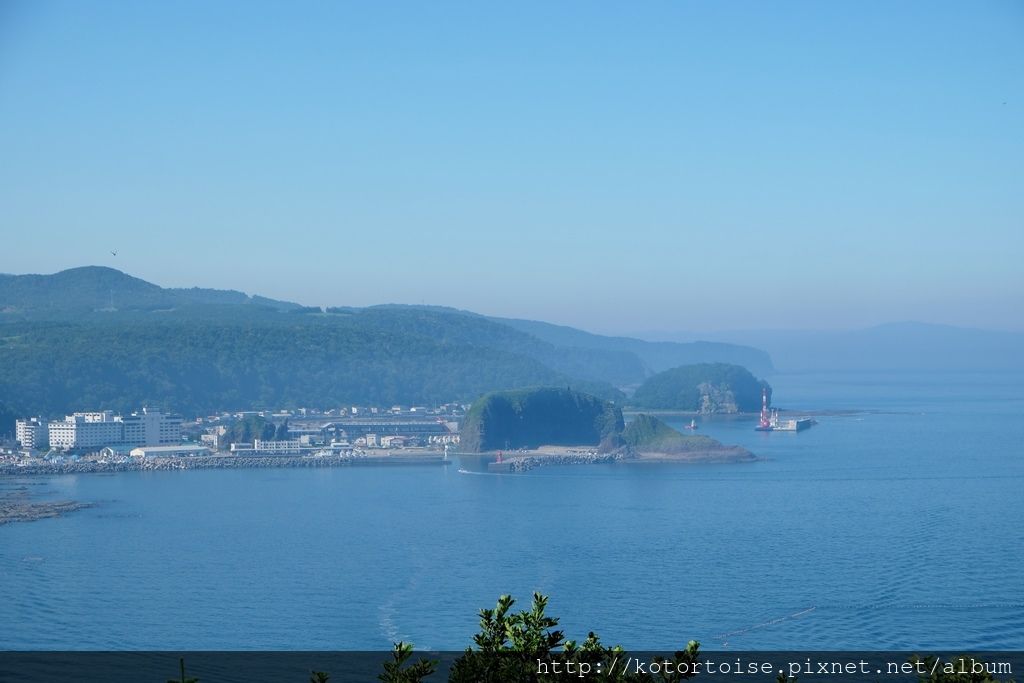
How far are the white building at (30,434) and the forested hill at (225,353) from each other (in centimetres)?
25

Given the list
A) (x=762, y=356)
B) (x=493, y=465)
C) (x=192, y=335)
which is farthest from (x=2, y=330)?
(x=762, y=356)

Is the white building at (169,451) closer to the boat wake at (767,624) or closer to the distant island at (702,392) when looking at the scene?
the distant island at (702,392)

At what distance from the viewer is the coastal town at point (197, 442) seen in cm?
1473

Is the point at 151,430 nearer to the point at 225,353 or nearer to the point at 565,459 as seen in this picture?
the point at 565,459

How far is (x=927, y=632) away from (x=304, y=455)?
1141 centimetres

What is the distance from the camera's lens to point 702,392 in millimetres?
24719

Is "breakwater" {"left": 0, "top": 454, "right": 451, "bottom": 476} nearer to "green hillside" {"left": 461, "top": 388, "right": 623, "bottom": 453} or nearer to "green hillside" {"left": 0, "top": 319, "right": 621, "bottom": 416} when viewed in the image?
"green hillside" {"left": 461, "top": 388, "right": 623, "bottom": 453}

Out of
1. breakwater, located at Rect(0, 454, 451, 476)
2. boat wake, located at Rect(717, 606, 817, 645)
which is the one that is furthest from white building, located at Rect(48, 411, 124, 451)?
boat wake, located at Rect(717, 606, 817, 645)

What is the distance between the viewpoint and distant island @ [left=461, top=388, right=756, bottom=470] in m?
15.9

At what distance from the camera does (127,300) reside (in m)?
28.2

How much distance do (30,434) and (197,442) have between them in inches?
88.7

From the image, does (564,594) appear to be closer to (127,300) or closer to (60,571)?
(60,571)

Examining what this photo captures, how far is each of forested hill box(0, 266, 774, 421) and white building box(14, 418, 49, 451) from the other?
0.25 m

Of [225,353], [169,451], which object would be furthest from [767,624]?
[225,353]
